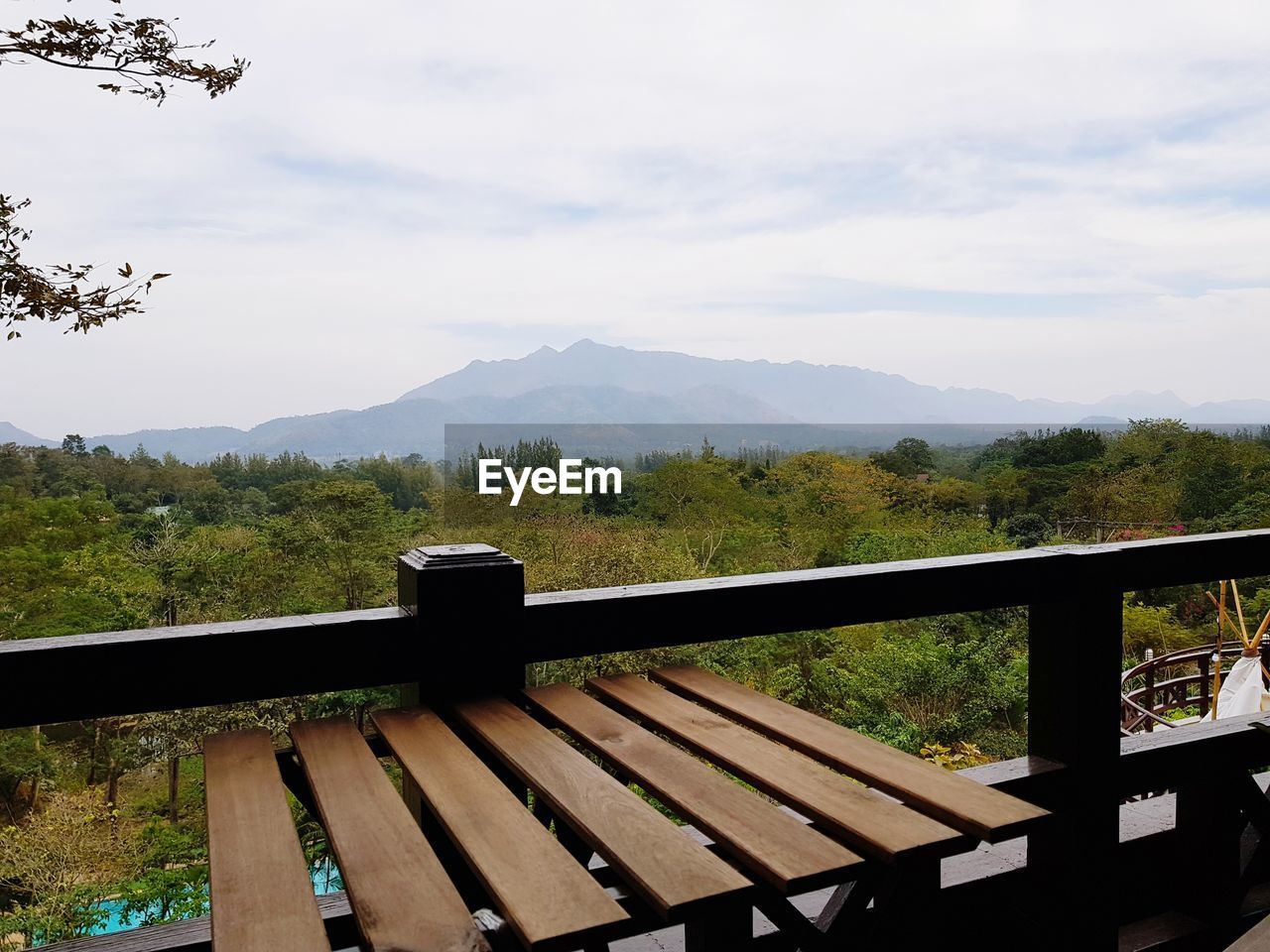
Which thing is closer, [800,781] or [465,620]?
[800,781]

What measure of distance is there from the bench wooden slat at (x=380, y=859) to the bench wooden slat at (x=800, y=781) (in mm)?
318

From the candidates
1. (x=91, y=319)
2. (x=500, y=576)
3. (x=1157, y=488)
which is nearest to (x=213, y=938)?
(x=500, y=576)

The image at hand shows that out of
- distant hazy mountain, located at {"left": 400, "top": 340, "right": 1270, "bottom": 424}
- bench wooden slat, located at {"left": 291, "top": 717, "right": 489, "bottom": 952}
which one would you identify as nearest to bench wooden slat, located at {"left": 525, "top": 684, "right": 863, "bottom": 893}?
bench wooden slat, located at {"left": 291, "top": 717, "right": 489, "bottom": 952}

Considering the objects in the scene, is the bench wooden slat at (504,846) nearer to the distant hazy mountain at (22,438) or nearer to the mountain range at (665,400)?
the distant hazy mountain at (22,438)

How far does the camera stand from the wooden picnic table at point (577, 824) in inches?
25.7

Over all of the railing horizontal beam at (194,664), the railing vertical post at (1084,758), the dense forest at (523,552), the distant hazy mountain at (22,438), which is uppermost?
the distant hazy mountain at (22,438)

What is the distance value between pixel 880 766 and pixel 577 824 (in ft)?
1.09

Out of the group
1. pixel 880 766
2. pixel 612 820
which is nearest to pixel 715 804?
pixel 612 820

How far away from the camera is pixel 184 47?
10.2 ft

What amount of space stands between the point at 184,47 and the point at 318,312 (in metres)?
26.9

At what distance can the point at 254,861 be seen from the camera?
2.42ft

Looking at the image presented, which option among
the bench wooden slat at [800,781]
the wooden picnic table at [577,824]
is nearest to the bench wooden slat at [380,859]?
the wooden picnic table at [577,824]

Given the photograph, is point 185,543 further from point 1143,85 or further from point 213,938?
point 1143,85

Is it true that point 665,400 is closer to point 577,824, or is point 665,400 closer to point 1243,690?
point 1243,690
